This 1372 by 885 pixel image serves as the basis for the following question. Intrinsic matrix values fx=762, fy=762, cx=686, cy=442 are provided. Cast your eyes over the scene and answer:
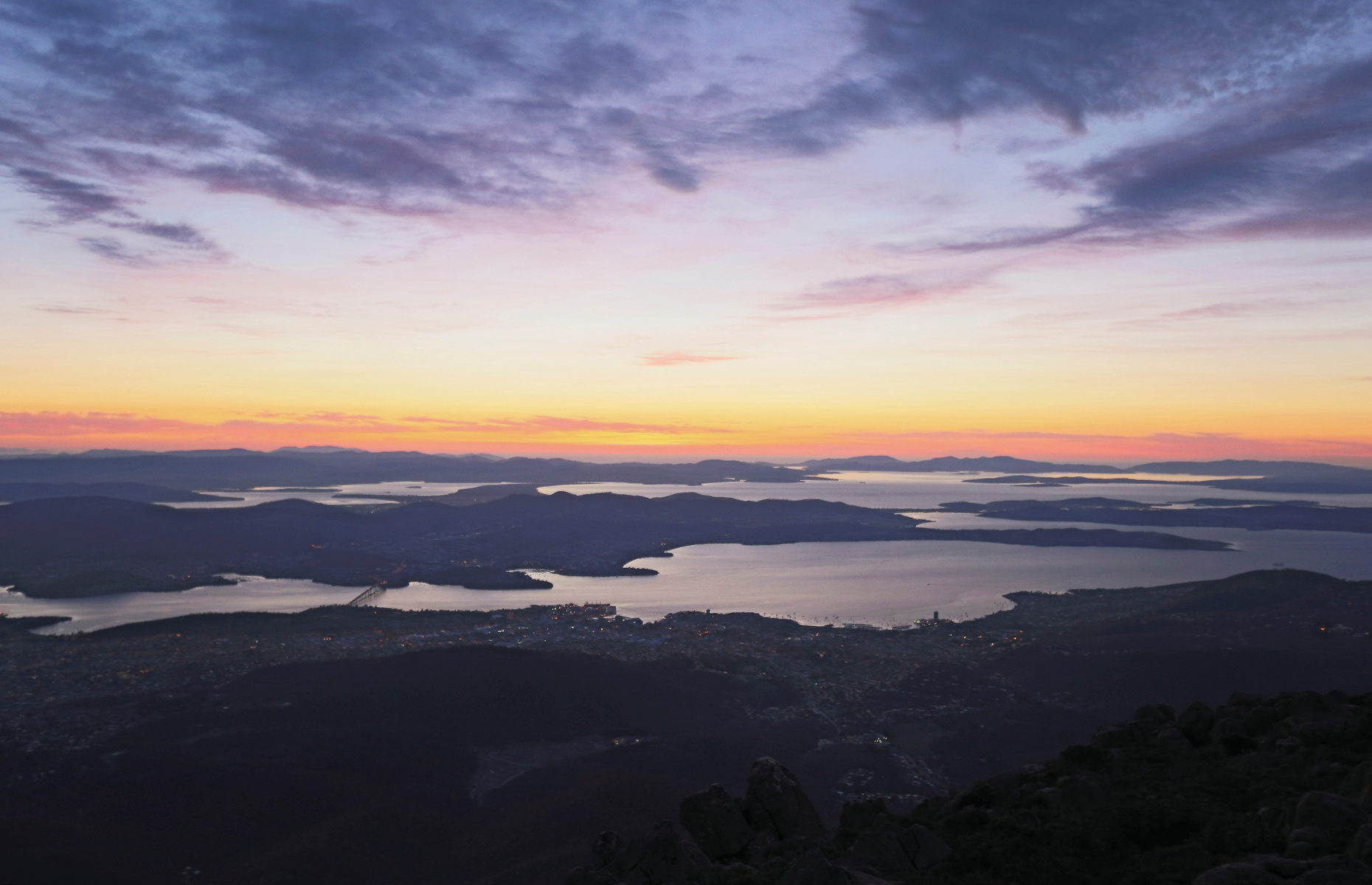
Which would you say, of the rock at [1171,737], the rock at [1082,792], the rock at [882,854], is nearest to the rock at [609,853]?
the rock at [882,854]

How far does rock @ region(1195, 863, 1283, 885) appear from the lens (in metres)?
9.88

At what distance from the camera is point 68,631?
240 ft

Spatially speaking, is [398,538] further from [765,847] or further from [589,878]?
[589,878]

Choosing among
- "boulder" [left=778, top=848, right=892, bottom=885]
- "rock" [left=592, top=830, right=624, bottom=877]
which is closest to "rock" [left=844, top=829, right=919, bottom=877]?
"boulder" [left=778, top=848, right=892, bottom=885]

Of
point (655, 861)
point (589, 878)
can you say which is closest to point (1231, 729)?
point (655, 861)

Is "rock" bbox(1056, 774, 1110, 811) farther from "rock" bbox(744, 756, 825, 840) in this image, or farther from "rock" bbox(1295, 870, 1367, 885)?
"rock" bbox(1295, 870, 1367, 885)

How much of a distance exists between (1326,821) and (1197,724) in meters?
10.3

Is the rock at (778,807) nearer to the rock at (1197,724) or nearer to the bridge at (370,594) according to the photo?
the rock at (1197,724)

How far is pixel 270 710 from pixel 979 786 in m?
40.3

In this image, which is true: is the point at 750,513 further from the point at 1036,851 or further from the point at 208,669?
the point at 1036,851

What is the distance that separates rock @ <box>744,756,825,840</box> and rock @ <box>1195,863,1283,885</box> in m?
8.97

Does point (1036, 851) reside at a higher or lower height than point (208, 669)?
higher

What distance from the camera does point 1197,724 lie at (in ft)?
70.4

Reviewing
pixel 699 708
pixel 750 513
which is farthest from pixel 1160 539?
pixel 699 708
